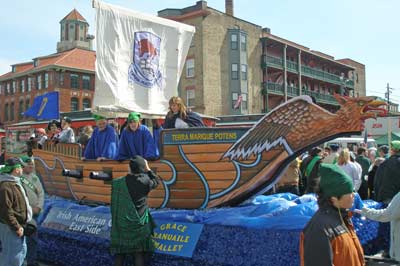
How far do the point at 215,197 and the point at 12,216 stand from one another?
238 centimetres

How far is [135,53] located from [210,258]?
18.0 feet

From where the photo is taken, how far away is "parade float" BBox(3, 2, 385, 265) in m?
4.85

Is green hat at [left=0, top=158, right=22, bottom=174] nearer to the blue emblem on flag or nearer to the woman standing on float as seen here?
the woman standing on float

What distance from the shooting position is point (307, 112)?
16.7 ft

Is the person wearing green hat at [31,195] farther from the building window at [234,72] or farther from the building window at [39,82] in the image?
the building window at [39,82]

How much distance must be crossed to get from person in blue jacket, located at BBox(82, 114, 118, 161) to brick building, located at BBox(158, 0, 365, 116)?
77.3ft

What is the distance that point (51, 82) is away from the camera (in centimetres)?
4241

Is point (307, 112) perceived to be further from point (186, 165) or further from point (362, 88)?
point (362, 88)


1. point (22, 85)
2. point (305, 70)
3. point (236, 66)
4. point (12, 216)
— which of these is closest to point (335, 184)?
point (12, 216)

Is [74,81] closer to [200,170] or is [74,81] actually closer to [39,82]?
[39,82]

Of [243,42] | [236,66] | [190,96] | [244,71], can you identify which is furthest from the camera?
[244,71]

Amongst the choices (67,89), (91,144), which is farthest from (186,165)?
(67,89)

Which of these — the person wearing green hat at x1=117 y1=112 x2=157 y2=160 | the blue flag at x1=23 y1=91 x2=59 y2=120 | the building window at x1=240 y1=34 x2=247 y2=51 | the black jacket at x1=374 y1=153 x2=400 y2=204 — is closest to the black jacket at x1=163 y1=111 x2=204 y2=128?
the person wearing green hat at x1=117 y1=112 x2=157 y2=160

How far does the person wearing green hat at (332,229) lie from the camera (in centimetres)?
239
